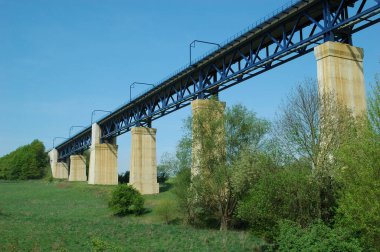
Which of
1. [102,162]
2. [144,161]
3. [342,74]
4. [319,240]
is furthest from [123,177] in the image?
[319,240]

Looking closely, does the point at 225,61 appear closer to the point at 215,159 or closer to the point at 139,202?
the point at 215,159

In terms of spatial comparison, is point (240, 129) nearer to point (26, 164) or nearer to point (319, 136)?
point (319, 136)

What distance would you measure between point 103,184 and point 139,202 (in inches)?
1456

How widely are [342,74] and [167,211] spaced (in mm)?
20326

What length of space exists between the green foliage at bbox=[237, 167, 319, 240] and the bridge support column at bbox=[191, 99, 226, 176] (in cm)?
1007

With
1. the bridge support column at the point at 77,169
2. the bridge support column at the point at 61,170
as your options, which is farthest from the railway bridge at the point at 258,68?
the bridge support column at the point at 61,170

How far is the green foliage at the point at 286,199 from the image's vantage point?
22203 millimetres

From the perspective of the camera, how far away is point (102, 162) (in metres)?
82.2

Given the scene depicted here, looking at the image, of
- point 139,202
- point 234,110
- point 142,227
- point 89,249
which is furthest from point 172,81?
point 89,249

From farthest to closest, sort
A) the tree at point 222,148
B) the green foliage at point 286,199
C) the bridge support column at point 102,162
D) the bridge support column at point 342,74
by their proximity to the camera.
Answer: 1. the bridge support column at point 102,162
2. the tree at point 222,148
3. the bridge support column at point 342,74
4. the green foliage at point 286,199

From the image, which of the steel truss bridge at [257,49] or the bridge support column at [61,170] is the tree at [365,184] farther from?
the bridge support column at [61,170]

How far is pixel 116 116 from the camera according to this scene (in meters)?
74.8

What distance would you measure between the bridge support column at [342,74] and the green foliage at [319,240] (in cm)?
1100

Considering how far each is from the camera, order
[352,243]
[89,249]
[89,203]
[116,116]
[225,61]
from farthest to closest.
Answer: [116,116] → [89,203] → [225,61] → [89,249] → [352,243]
